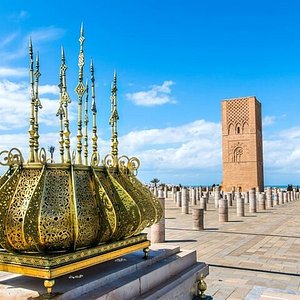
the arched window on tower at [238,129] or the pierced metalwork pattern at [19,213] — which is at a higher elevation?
the arched window on tower at [238,129]

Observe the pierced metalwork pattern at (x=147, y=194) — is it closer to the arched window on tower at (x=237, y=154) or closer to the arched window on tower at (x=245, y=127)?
the arched window on tower at (x=245, y=127)

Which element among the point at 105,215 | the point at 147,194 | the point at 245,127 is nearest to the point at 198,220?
the point at 147,194

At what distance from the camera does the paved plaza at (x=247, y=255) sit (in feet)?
18.6

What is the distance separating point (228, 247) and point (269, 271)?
2468 mm

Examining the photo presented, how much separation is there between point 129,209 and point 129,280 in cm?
66

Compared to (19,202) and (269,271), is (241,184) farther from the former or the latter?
(19,202)

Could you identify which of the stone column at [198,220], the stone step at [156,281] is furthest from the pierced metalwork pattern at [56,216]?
the stone column at [198,220]

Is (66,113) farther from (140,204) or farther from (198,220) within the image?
(198,220)

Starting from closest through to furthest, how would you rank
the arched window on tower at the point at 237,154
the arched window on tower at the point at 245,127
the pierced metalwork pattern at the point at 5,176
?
the pierced metalwork pattern at the point at 5,176
the arched window on tower at the point at 245,127
the arched window on tower at the point at 237,154

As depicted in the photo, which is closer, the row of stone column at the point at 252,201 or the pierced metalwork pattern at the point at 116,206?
the pierced metalwork pattern at the point at 116,206

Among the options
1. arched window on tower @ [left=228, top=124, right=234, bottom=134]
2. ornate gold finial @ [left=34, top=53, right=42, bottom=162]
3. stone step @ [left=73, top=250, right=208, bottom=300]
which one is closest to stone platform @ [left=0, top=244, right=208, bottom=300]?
stone step @ [left=73, top=250, right=208, bottom=300]

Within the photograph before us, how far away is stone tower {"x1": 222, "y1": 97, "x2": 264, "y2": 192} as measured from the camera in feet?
153

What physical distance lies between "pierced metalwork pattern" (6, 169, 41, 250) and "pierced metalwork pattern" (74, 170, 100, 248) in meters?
0.36

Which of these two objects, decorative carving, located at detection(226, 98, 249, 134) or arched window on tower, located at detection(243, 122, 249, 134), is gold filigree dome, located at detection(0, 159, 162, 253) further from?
decorative carving, located at detection(226, 98, 249, 134)
